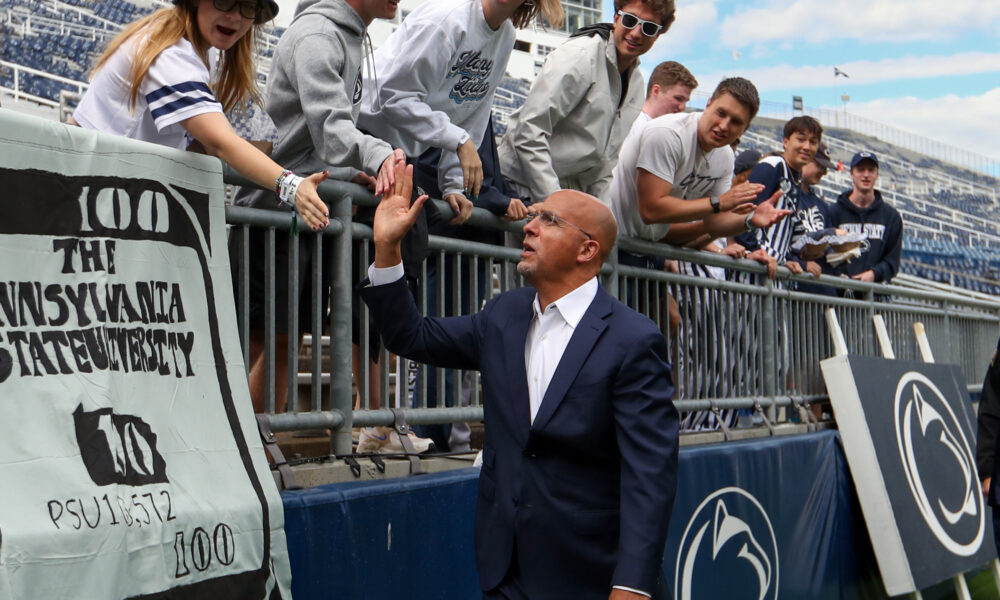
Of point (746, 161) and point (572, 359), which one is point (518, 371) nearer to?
point (572, 359)

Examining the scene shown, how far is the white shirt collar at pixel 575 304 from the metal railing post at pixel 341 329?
72 cm

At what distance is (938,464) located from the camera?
24.8 ft

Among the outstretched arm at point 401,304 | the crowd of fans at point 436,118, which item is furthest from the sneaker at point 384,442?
the outstretched arm at point 401,304

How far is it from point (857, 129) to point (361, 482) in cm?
5150

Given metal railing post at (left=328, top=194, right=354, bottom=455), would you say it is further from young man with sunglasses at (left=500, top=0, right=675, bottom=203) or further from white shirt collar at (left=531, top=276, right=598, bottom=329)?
young man with sunglasses at (left=500, top=0, right=675, bottom=203)

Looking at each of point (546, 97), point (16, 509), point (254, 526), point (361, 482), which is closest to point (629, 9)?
point (546, 97)

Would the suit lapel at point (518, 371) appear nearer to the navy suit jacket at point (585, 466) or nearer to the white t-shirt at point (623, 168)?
the navy suit jacket at point (585, 466)

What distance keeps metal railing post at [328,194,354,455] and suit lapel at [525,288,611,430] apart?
84cm

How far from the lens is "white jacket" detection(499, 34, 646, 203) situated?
492cm

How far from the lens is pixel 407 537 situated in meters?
3.67

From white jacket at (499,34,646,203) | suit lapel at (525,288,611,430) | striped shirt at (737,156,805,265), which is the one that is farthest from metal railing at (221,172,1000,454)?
suit lapel at (525,288,611,430)

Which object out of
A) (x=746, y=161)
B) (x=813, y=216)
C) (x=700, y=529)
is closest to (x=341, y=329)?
(x=700, y=529)

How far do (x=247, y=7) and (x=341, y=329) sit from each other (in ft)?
3.58

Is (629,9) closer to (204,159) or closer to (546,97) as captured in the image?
(546,97)
